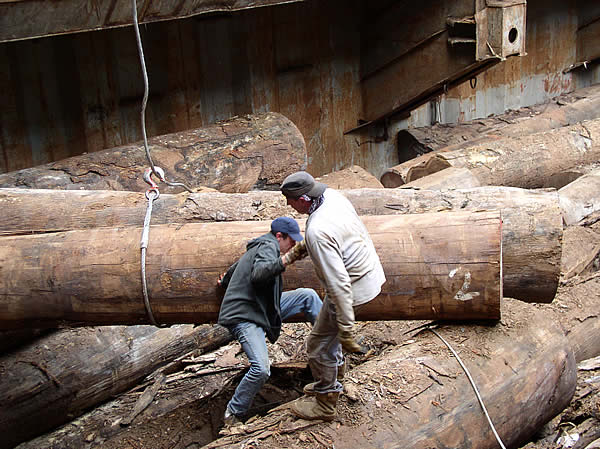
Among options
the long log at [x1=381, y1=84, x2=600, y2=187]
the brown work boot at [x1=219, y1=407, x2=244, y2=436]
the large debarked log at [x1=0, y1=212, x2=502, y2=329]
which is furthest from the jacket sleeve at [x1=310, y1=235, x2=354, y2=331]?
the long log at [x1=381, y1=84, x2=600, y2=187]

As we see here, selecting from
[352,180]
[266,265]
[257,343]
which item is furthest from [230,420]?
[352,180]

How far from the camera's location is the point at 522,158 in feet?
28.0

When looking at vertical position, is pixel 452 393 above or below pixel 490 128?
below

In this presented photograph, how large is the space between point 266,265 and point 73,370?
2156 millimetres

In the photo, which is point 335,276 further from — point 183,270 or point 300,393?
point 300,393

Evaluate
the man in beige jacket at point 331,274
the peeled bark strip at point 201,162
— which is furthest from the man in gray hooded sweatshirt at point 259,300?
the peeled bark strip at point 201,162

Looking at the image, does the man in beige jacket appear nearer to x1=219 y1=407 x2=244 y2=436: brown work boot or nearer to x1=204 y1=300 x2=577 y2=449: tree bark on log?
x1=204 y1=300 x2=577 y2=449: tree bark on log

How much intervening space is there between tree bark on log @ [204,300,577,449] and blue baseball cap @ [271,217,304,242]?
3.10 feet

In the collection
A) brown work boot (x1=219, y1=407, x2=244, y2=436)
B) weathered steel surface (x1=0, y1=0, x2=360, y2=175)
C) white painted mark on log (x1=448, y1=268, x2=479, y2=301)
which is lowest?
brown work boot (x1=219, y1=407, x2=244, y2=436)

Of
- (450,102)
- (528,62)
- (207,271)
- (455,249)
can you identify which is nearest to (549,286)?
(455,249)

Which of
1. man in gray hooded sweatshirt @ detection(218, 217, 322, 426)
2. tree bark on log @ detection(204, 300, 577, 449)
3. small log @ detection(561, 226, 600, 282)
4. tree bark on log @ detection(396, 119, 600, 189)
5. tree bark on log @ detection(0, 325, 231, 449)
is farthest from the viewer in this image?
tree bark on log @ detection(396, 119, 600, 189)

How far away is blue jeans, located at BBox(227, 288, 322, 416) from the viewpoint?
4438 millimetres

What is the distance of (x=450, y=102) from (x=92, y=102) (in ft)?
19.0

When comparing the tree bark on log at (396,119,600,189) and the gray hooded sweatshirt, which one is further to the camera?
the tree bark on log at (396,119,600,189)
